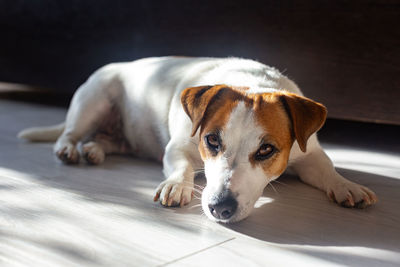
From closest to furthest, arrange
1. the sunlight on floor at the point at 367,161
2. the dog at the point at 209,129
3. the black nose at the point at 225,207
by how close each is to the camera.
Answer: the black nose at the point at 225,207 < the dog at the point at 209,129 < the sunlight on floor at the point at 367,161

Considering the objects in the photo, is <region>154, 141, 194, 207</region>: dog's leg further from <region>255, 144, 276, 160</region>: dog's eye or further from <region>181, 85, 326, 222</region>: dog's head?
<region>255, 144, 276, 160</region>: dog's eye

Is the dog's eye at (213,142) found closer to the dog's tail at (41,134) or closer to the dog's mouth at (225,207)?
the dog's mouth at (225,207)

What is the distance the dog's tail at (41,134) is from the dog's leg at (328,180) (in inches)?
67.0

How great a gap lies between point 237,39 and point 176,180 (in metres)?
1.90

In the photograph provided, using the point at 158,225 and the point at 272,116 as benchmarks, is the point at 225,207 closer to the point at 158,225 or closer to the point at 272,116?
the point at 158,225

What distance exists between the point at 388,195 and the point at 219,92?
91 cm

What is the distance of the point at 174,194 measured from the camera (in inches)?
74.9

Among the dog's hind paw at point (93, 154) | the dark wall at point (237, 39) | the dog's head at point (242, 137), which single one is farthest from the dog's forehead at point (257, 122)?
the dark wall at point (237, 39)

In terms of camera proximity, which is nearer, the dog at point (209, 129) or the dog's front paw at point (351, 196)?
the dog at point (209, 129)

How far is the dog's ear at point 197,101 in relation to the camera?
193cm

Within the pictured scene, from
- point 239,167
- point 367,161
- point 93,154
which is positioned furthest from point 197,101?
point 367,161

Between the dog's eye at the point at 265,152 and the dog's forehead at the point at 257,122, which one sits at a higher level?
the dog's forehead at the point at 257,122

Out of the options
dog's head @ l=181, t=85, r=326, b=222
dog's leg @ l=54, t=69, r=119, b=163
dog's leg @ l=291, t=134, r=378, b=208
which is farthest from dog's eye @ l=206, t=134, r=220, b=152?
dog's leg @ l=54, t=69, r=119, b=163

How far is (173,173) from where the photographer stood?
2090 millimetres
